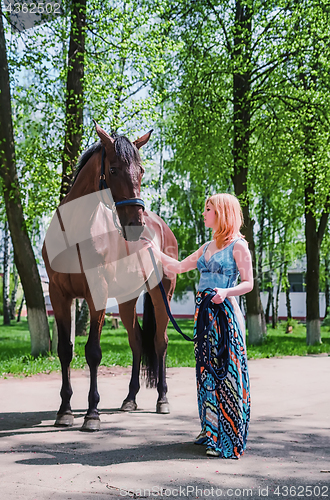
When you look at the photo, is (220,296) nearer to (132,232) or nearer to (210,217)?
(210,217)

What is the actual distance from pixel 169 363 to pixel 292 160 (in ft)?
25.4

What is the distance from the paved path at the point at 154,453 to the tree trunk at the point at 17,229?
366 centimetres

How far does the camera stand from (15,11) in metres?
11.2

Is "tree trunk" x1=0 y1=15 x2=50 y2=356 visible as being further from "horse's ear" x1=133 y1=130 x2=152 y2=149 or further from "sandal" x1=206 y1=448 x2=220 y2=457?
"sandal" x1=206 y1=448 x2=220 y2=457

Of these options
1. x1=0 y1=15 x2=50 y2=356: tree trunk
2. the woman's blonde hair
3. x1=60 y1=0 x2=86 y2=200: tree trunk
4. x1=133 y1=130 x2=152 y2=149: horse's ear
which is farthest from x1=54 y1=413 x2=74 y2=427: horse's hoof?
x1=60 y1=0 x2=86 y2=200: tree trunk

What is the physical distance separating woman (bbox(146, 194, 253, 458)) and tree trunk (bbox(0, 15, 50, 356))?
7.20 metres

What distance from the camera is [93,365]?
16.5 ft

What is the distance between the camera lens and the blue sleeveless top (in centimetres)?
402

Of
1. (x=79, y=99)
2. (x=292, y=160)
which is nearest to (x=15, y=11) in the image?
(x=79, y=99)

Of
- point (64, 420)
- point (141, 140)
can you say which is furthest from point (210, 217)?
point (64, 420)

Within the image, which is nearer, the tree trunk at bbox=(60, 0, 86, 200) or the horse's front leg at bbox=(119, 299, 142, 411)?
the horse's front leg at bbox=(119, 299, 142, 411)

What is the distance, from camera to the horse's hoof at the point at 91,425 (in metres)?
4.69

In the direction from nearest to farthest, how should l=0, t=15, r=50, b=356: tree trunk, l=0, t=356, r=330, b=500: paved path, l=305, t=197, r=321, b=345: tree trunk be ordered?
l=0, t=356, r=330, b=500: paved path, l=0, t=15, r=50, b=356: tree trunk, l=305, t=197, r=321, b=345: tree trunk

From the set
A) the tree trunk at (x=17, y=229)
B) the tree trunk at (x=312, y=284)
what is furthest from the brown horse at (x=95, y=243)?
the tree trunk at (x=312, y=284)
